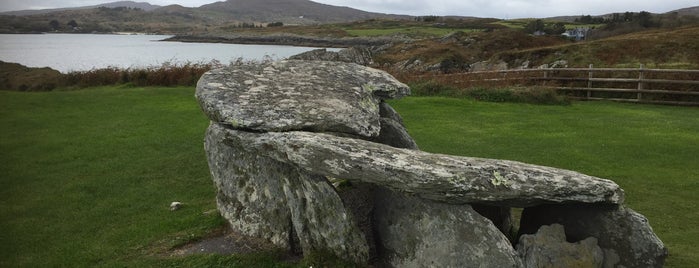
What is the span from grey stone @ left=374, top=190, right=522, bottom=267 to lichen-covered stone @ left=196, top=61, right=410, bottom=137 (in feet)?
3.89

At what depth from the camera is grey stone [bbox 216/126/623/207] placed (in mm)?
5773

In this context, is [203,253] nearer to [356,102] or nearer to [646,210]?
[356,102]

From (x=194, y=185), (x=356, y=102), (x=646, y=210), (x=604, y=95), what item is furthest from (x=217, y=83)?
(x=604, y=95)

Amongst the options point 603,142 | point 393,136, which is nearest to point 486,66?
point 603,142

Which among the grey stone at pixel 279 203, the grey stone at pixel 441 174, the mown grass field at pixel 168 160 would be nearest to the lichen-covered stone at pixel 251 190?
the grey stone at pixel 279 203

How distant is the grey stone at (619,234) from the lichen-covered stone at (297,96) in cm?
282

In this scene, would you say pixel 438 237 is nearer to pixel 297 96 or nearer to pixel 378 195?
pixel 378 195

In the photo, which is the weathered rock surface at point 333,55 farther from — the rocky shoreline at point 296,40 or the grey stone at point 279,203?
the rocky shoreline at point 296,40

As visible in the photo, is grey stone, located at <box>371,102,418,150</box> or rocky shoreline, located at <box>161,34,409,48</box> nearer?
grey stone, located at <box>371,102,418,150</box>

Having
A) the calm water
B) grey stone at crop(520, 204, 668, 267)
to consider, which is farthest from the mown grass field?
the calm water

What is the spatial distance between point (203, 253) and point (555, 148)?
396 inches

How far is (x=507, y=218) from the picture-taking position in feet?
24.5

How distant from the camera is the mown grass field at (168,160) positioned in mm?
8227

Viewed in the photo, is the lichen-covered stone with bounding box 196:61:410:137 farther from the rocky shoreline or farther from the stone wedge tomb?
the rocky shoreline
